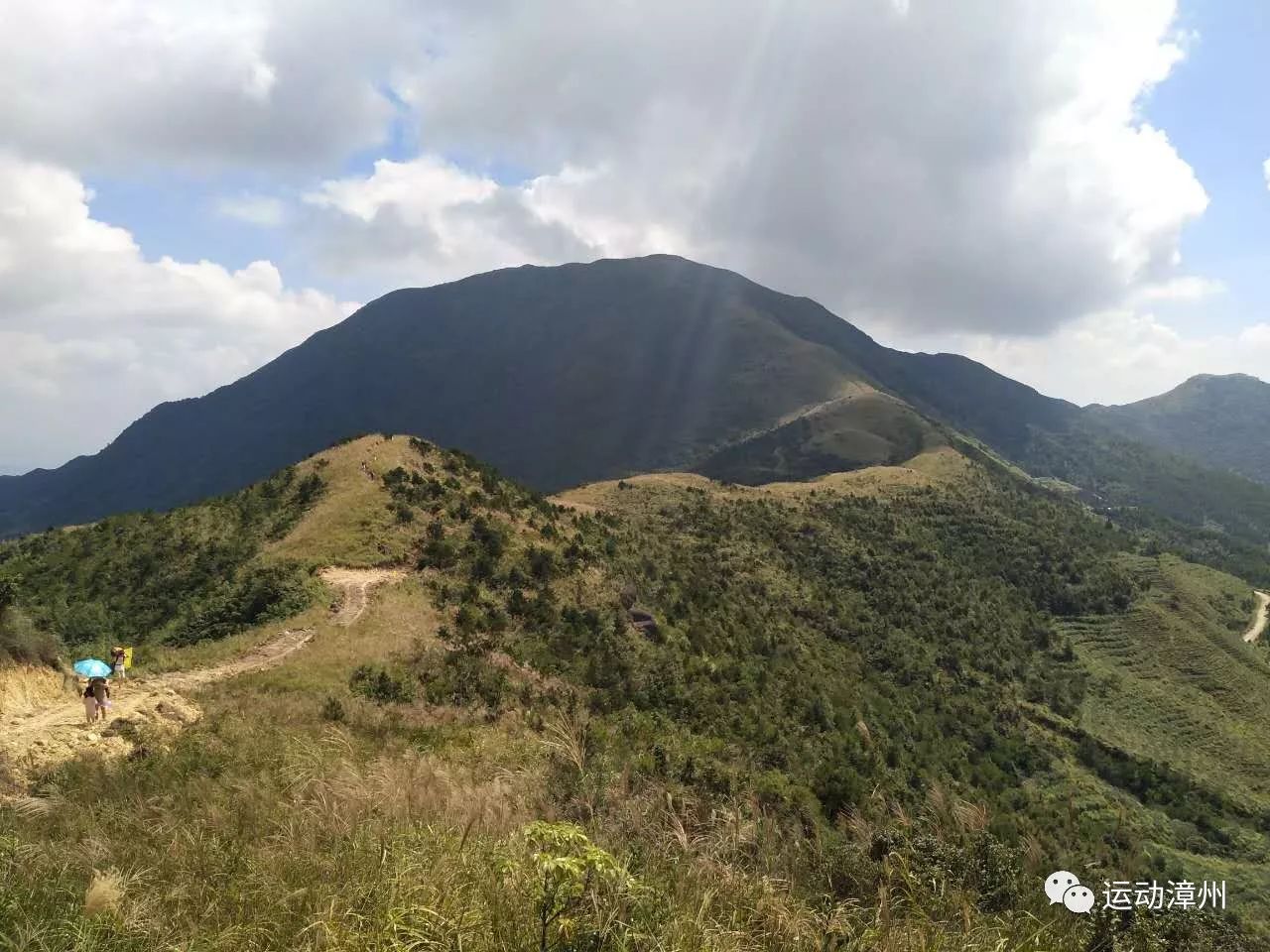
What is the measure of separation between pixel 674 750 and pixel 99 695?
1693 centimetres

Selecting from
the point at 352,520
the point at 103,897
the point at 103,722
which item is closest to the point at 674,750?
the point at 103,722

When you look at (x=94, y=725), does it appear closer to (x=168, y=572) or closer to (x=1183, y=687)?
(x=168, y=572)

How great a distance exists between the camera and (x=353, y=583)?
33.2m

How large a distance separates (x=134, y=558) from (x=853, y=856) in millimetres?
43810

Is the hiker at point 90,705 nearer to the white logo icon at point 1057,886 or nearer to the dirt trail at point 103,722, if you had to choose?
the dirt trail at point 103,722

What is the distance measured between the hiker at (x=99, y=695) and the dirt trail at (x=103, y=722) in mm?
242

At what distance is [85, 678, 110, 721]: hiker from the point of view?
15.1 metres

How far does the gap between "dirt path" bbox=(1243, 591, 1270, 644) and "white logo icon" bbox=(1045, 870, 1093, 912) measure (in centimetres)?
12310

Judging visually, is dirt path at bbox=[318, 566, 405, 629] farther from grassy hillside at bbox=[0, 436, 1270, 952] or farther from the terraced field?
the terraced field

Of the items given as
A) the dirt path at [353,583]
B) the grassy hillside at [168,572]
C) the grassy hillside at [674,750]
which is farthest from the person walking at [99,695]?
the dirt path at [353,583]

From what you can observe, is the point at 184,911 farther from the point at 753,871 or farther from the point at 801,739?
the point at 801,739

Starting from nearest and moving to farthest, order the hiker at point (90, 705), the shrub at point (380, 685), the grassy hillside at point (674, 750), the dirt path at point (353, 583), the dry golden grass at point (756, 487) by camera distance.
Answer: the grassy hillside at point (674, 750)
the hiker at point (90, 705)
the shrub at point (380, 685)
the dirt path at point (353, 583)
the dry golden grass at point (756, 487)

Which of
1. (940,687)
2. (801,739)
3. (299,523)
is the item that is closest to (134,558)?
(299,523)

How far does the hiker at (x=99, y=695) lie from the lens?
49.7ft
